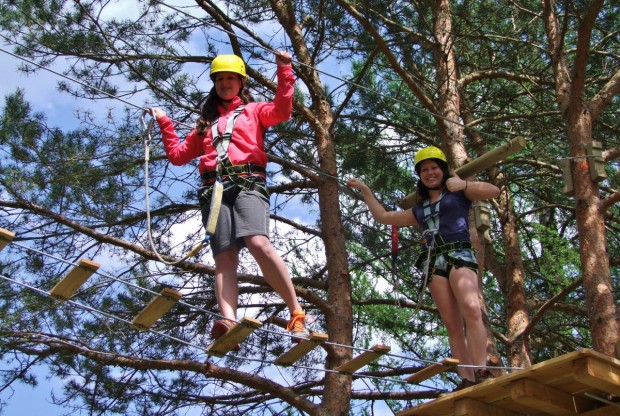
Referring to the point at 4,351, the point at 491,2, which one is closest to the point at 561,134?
the point at 491,2

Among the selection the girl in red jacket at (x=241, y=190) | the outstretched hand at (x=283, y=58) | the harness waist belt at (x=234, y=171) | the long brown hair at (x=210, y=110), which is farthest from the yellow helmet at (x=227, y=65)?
the harness waist belt at (x=234, y=171)

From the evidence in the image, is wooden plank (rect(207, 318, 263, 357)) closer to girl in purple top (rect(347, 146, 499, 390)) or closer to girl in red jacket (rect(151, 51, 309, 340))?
girl in red jacket (rect(151, 51, 309, 340))

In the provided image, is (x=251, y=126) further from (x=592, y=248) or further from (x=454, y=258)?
(x=592, y=248)

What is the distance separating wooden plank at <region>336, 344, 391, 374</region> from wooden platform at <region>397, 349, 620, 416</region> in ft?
1.33

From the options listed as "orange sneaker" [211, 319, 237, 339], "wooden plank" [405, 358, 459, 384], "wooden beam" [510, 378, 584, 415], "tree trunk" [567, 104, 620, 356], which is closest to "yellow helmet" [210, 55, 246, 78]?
"orange sneaker" [211, 319, 237, 339]

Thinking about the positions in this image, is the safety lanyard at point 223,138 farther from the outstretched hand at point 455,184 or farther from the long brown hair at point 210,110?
the outstretched hand at point 455,184

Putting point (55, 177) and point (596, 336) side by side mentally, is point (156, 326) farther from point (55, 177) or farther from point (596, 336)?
point (596, 336)

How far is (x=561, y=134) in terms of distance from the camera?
7.88 metres

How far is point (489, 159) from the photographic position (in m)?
5.23

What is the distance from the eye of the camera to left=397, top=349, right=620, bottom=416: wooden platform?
419 cm

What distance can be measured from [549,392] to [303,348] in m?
1.21

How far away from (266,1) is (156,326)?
2926mm

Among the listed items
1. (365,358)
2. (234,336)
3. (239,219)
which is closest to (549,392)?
(365,358)

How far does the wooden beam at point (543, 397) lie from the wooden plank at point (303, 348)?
930 mm
